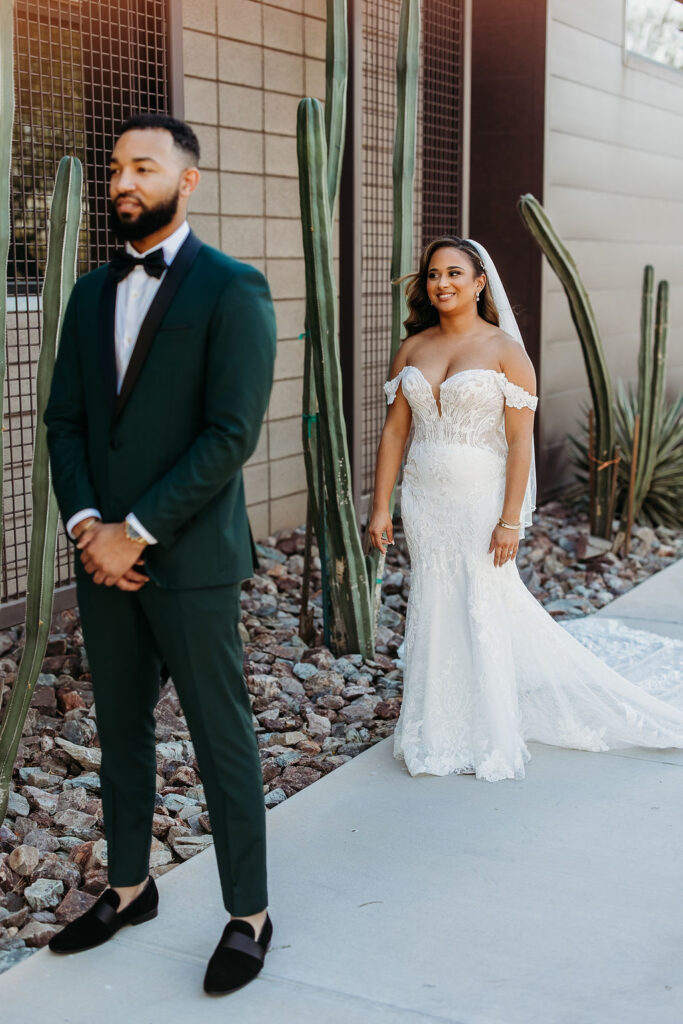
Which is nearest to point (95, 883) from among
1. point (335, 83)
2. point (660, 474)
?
point (335, 83)

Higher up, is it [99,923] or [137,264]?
[137,264]

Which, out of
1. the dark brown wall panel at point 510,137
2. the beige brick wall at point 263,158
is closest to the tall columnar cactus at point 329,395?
the beige brick wall at point 263,158

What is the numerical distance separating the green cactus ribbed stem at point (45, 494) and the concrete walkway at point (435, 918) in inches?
25.9

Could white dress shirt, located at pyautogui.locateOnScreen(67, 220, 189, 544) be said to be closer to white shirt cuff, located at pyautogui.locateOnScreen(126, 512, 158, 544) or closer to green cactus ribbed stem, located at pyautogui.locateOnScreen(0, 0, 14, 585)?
white shirt cuff, located at pyautogui.locateOnScreen(126, 512, 158, 544)

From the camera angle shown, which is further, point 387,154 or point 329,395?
point 387,154

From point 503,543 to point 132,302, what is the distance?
1928mm

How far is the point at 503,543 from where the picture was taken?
4.25m

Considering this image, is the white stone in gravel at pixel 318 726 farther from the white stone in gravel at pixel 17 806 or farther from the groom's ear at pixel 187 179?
the groom's ear at pixel 187 179

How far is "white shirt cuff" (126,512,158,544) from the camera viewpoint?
2.61 m

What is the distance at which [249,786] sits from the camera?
9.35ft

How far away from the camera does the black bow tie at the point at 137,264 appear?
104 inches

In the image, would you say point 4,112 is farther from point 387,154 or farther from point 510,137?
point 510,137

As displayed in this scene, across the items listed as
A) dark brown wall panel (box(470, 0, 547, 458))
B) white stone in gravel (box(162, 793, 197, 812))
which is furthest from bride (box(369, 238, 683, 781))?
dark brown wall panel (box(470, 0, 547, 458))

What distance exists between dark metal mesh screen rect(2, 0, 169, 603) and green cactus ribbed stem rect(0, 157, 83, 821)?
178 cm
